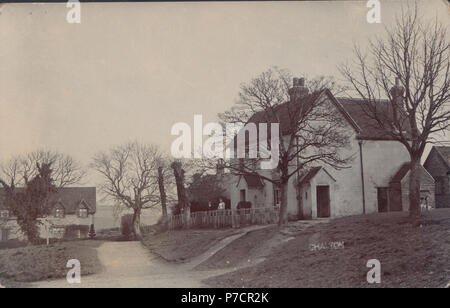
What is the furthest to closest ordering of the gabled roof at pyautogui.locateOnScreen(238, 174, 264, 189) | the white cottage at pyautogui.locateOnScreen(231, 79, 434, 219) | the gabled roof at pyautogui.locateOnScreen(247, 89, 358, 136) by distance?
the gabled roof at pyautogui.locateOnScreen(238, 174, 264, 189), the white cottage at pyautogui.locateOnScreen(231, 79, 434, 219), the gabled roof at pyautogui.locateOnScreen(247, 89, 358, 136)

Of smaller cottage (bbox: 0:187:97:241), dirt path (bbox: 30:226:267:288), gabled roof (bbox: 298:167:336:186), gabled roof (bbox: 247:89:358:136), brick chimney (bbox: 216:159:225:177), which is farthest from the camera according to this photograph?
gabled roof (bbox: 298:167:336:186)

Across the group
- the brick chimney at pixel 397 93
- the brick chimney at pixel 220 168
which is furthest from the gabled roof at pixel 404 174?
the brick chimney at pixel 220 168

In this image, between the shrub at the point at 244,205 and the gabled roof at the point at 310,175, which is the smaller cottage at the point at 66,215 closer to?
the shrub at the point at 244,205

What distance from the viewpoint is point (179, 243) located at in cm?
938

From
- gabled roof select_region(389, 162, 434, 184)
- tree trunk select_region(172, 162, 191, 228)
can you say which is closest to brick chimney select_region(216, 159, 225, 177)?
tree trunk select_region(172, 162, 191, 228)

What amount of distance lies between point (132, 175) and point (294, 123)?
3980 mm

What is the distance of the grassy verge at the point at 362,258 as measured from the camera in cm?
725

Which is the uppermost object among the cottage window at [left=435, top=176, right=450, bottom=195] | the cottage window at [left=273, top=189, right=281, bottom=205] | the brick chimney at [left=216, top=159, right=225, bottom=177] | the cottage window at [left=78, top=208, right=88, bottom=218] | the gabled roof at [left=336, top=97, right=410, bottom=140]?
the gabled roof at [left=336, top=97, right=410, bottom=140]

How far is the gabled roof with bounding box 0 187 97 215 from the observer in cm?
869

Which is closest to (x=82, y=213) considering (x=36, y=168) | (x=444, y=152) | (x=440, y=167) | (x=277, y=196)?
(x=36, y=168)

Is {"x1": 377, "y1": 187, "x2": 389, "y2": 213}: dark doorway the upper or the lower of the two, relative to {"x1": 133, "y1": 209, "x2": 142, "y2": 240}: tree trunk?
upper

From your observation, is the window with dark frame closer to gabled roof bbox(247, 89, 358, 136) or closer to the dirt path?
the dirt path

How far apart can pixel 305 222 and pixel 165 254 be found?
3.56m

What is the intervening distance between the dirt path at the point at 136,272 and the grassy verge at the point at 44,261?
0.49 ft
